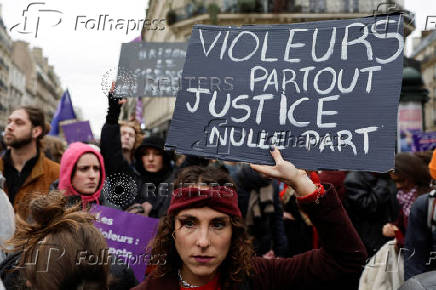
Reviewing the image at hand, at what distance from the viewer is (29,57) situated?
81500 mm

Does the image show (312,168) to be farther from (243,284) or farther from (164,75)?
(164,75)

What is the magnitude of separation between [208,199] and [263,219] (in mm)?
2525

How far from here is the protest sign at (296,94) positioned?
1.86 m

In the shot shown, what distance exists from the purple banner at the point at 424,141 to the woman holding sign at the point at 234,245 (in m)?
5.26

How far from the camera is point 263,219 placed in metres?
4.33

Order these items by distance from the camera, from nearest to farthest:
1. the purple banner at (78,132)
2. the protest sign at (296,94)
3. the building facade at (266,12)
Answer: the protest sign at (296,94)
the purple banner at (78,132)
the building facade at (266,12)

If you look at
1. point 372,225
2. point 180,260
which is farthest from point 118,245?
point 372,225

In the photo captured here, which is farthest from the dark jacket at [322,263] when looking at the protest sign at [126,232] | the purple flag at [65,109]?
the purple flag at [65,109]

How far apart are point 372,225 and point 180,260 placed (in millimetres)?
2787

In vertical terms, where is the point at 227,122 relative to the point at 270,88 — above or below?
below

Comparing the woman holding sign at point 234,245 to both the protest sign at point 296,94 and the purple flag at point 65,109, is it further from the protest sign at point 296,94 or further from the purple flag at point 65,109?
the purple flag at point 65,109

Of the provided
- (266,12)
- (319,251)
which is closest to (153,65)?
(319,251)

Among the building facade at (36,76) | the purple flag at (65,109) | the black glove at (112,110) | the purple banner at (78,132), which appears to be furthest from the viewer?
the building facade at (36,76)

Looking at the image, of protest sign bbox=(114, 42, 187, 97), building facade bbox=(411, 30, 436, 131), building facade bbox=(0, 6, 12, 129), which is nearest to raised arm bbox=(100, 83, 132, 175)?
protest sign bbox=(114, 42, 187, 97)
